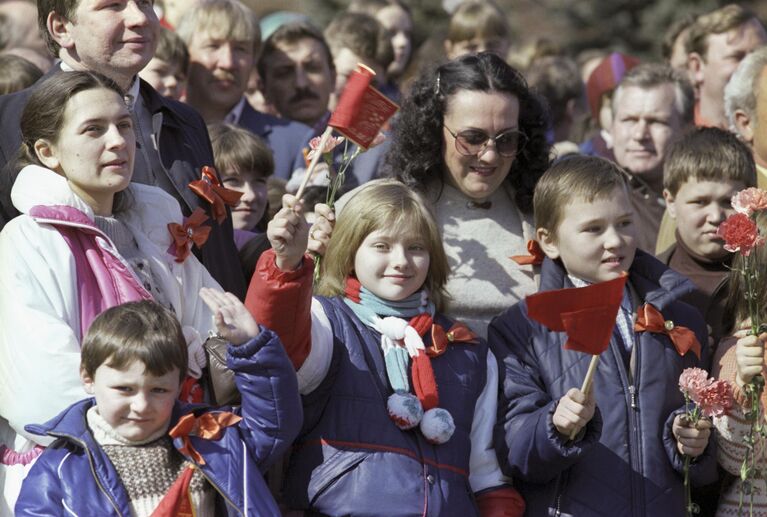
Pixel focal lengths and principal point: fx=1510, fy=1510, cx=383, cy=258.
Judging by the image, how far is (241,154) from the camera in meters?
6.70

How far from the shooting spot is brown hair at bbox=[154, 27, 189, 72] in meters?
7.53

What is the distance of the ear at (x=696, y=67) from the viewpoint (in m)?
8.91

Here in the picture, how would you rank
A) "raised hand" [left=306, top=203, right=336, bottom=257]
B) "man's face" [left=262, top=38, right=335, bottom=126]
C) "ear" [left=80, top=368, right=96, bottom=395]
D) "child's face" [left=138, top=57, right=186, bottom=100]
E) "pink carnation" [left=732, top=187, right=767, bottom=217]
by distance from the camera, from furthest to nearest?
"man's face" [left=262, top=38, right=335, bottom=126] → "child's face" [left=138, top=57, right=186, bottom=100] → "raised hand" [left=306, top=203, right=336, bottom=257] → "pink carnation" [left=732, top=187, right=767, bottom=217] → "ear" [left=80, top=368, right=96, bottom=395]

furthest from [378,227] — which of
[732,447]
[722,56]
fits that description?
[722,56]

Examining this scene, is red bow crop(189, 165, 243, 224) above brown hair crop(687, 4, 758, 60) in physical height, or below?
below

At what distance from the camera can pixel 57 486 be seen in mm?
4332

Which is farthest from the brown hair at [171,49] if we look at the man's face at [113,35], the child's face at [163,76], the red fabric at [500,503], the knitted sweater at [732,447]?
the knitted sweater at [732,447]

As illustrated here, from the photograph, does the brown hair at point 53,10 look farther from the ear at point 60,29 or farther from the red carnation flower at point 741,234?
the red carnation flower at point 741,234

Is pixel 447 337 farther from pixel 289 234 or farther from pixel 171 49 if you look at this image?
pixel 171 49

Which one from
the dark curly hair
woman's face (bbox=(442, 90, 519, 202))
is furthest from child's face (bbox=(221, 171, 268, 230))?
woman's face (bbox=(442, 90, 519, 202))

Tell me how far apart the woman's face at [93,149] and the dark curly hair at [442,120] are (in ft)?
4.73

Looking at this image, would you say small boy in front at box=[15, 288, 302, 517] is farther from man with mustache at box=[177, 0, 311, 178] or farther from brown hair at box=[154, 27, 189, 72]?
man with mustache at box=[177, 0, 311, 178]

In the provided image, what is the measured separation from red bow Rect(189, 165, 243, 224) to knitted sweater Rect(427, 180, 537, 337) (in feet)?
2.69

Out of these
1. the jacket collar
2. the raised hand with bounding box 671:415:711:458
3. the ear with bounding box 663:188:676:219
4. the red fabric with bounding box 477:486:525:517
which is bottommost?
the red fabric with bounding box 477:486:525:517
